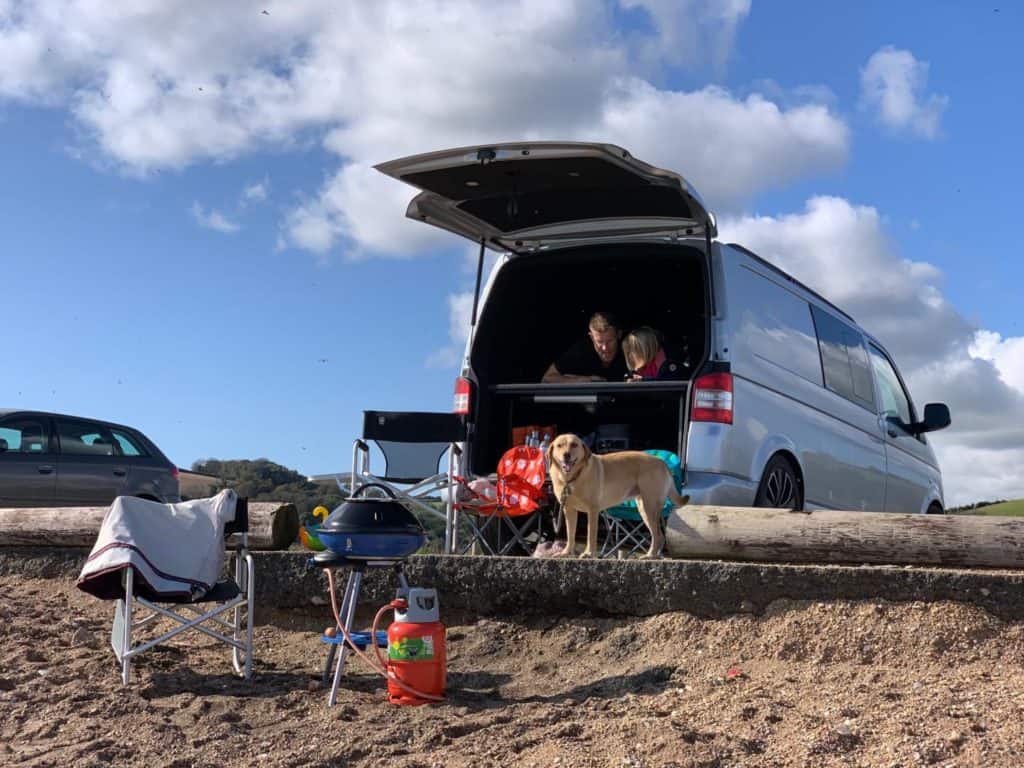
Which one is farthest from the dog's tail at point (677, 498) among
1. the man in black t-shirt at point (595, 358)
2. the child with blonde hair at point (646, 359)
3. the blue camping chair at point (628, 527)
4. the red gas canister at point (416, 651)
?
the red gas canister at point (416, 651)

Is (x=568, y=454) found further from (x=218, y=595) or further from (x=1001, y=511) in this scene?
(x=1001, y=511)

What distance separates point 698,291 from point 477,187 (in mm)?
1984

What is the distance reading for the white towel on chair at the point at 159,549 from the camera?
5.00 meters

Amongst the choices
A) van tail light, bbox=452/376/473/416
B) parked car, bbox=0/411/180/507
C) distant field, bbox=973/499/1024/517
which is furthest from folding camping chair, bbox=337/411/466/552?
parked car, bbox=0/411/180/507

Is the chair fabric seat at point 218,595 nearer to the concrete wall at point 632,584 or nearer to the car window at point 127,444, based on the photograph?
the concrete wall at point 632,584

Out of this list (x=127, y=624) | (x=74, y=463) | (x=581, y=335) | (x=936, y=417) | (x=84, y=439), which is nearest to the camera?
(x=127, y=624)

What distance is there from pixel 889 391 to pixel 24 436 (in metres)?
8.50

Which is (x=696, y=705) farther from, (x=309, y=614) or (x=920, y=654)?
(x=309, y=614)

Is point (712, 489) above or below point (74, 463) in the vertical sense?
below

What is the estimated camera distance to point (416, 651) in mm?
4633

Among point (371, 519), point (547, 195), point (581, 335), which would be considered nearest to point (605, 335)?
point (581, 335)

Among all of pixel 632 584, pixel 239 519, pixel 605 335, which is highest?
pixel 605 335

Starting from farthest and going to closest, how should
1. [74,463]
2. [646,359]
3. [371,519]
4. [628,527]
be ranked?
[74,463] → [628,527] → [646,359] → [371,519]

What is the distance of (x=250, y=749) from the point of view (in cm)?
427
